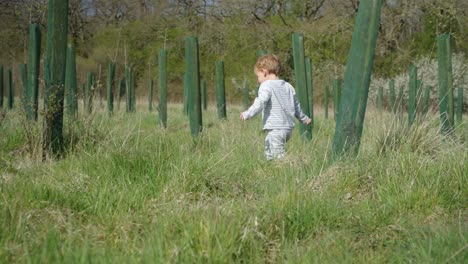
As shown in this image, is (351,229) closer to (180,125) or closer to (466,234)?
(466,234)

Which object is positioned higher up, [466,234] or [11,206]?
[11,206]

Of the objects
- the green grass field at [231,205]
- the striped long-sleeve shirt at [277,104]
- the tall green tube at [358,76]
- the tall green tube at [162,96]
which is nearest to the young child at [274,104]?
the striped long-sleeve shirt at [277,104]

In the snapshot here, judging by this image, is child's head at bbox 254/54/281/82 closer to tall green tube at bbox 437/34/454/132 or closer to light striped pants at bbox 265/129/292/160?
light striped pants at bbox 265/129/292/160

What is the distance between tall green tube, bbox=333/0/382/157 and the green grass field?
0.52 feet

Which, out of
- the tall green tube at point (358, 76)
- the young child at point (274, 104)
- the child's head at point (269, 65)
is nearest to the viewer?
the tall green tube at point (358, 76)

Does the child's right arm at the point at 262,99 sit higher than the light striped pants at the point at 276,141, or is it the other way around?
the child's right arm at the point at 262,99

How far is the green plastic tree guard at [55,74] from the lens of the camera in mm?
4176

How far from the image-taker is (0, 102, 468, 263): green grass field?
216 centimetres

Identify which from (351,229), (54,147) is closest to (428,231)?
(351,229)

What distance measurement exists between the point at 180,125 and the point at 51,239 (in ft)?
21.3

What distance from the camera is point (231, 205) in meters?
2.54

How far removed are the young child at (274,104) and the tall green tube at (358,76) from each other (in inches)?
36.9

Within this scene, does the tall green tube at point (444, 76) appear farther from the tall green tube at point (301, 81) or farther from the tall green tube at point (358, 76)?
the tall green tube at point (358, 76)

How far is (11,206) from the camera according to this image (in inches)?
97.0
